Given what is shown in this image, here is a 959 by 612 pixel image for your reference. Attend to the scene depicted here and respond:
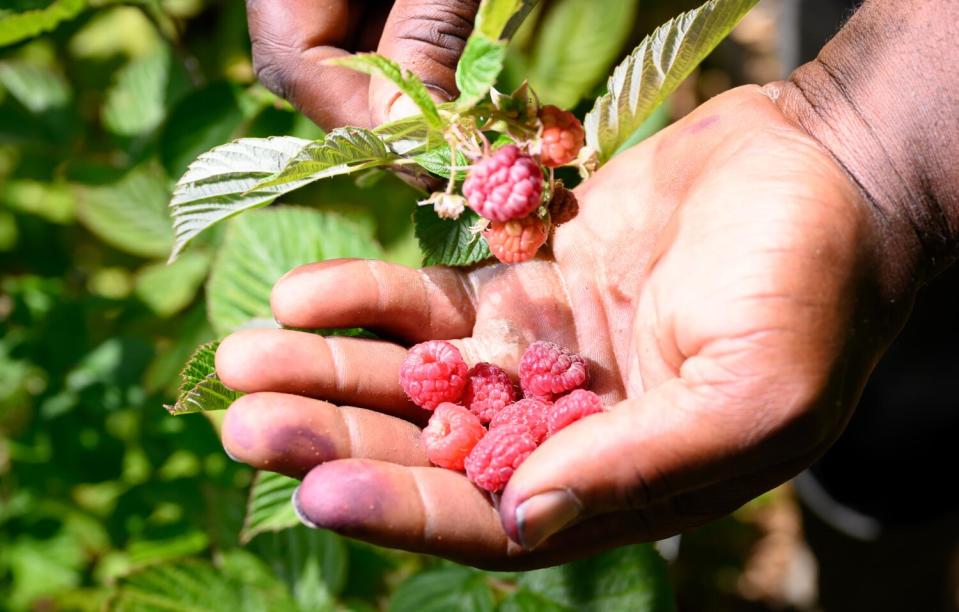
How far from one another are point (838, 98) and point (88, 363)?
1810mm

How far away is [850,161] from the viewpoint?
1448mm

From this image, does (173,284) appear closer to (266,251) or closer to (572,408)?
(266,251)

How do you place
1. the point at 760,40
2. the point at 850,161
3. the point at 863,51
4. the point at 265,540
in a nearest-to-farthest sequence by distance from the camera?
the point at 850,161, the point at 863,51, the point at 265,540, the point at 760,40

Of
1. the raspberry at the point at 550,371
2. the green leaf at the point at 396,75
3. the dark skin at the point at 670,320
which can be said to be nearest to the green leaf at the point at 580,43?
the dark skin at the point at 670,320

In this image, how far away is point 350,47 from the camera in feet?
5.67

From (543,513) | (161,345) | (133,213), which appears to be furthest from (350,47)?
(161,345)

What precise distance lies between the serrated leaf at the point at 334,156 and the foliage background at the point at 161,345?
1.11 feet

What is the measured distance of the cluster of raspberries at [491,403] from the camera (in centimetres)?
133

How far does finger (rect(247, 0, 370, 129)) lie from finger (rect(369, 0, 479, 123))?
11cm

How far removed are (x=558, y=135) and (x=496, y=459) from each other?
1.64 feet

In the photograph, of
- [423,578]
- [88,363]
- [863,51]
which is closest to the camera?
[863,51]

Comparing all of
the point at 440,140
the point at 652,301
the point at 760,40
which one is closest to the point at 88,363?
the point at 440,140

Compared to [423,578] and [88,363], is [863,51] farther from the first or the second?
[88,363]

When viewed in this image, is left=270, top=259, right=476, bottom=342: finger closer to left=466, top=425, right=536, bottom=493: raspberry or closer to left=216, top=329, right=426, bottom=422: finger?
left=216, top=329, right=426, bottom=422: finger
